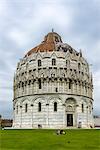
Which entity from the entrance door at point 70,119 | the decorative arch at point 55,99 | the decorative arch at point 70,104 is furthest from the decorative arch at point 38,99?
the entrance door at point 70,119

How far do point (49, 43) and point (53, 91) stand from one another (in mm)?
18421

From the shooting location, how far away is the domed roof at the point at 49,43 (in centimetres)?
9249

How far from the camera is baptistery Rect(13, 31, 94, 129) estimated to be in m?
84.0

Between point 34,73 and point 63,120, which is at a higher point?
point 34,73

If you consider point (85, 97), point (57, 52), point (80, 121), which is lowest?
point (80, 121)

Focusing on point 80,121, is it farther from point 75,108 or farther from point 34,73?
point 34,73

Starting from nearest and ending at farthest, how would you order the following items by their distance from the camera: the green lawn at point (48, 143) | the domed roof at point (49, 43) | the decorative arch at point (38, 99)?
the green lawn at point (48, 143) < the decorative arch at point (38, 99) < the domed roof at point (49, 43)

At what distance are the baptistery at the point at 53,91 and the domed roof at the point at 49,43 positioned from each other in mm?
1060

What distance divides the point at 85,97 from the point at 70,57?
11.8m

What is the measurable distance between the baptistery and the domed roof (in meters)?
1.06

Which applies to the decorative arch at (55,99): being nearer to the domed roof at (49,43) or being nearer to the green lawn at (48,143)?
the domed roof at (49,43)

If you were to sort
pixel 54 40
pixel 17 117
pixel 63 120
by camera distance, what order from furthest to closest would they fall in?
pixel 54 40 → pixel 17 117 → pixel 63 120

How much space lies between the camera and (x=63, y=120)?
274 feet

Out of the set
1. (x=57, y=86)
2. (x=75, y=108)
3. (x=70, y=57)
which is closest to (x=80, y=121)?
(x=75, y=108)
